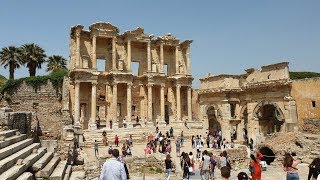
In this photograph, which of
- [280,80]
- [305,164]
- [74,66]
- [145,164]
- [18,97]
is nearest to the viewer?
[145,164]

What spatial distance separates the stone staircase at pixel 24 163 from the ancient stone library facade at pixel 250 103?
60.5 ft

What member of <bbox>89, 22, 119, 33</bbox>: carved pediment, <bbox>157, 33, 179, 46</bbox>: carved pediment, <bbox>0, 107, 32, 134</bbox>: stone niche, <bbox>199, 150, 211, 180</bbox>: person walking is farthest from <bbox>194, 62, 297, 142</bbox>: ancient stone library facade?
<bbox>0, 107, 32, 134</bbox>: stone niche

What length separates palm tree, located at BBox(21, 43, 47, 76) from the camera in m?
36.2

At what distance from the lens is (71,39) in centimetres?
3084

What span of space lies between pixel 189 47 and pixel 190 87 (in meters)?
5.07

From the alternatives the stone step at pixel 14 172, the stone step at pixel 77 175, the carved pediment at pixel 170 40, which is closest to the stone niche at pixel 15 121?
the stone step at pixel 77 175

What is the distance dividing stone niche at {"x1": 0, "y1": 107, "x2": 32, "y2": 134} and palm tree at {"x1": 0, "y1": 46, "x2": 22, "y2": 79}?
23.1 meters

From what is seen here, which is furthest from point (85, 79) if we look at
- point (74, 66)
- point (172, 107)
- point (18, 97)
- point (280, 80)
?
point (280, 80)

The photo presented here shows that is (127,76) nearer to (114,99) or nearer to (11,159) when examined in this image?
(114,99)

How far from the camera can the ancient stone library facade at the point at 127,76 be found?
2973 cm

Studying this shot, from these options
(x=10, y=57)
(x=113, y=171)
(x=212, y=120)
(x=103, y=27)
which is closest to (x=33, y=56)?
(x=10, y=57)

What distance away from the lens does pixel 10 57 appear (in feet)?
116

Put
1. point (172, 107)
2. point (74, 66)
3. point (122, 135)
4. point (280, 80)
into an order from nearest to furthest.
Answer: point (280, 80) < point (122, 135) < point (74, 66) < point (172, 107)

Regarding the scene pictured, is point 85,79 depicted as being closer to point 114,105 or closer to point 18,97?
point 114,105
